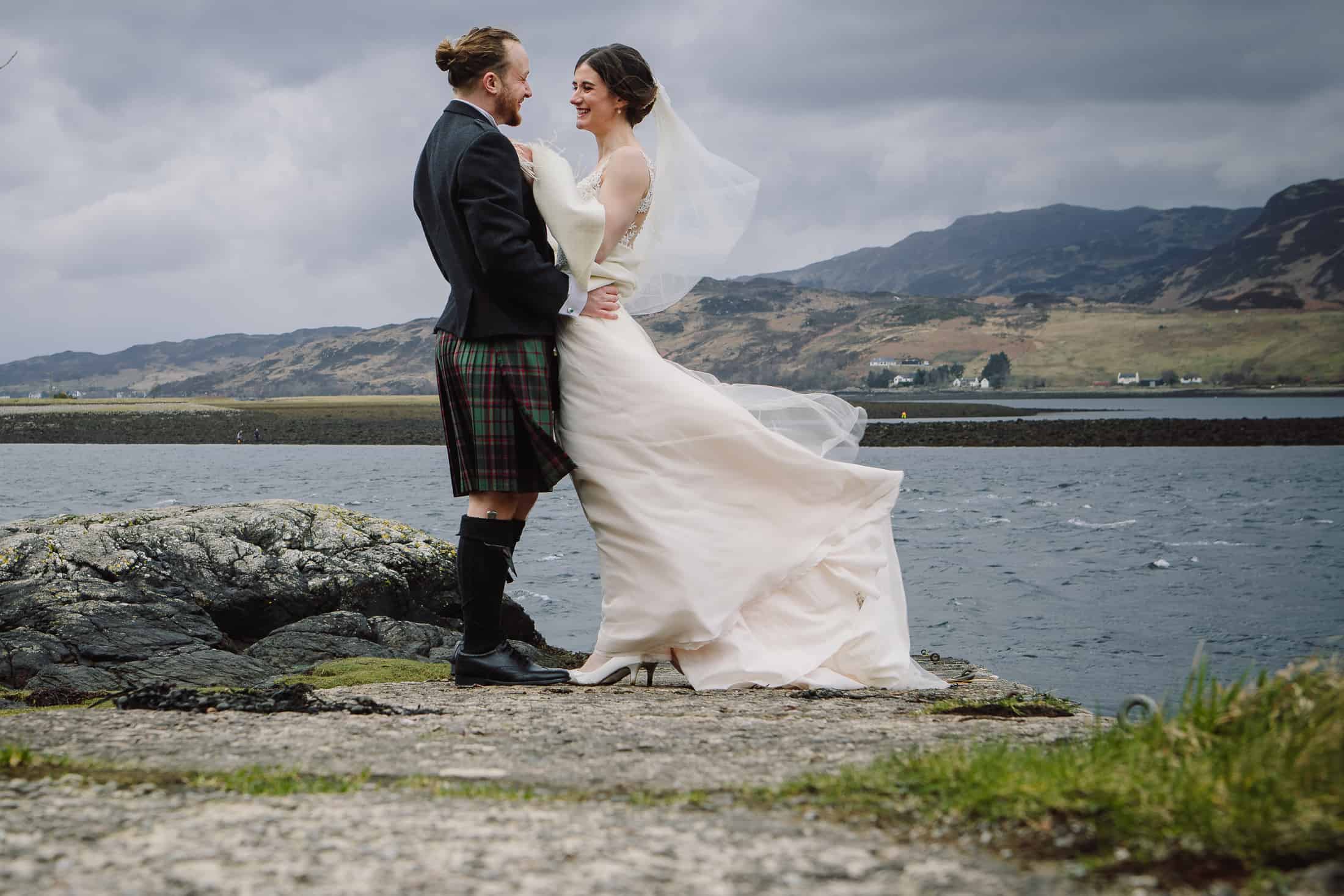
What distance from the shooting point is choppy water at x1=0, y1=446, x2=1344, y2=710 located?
17.2 meters

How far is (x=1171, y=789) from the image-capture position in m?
2.65

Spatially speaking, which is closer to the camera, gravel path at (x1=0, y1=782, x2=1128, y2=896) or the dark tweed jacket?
gravel path at (x1=0, y1=782, x2=1128, y2=896)

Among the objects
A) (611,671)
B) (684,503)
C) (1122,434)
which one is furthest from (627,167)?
(1122,434)

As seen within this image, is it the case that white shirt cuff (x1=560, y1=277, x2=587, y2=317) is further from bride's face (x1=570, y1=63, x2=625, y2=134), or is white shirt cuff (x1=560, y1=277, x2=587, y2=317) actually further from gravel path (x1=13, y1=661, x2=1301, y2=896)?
gravel path (x1=13, y1=661, x2=1301, y2=896)

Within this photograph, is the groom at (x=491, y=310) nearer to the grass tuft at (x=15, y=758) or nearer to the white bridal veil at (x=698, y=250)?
the white bridal veil at (x=698, y=250)

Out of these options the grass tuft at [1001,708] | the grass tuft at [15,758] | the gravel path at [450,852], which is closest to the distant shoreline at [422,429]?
the grass tuft at [1001,708]

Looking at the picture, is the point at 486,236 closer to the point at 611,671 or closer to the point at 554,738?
the point at 611,671

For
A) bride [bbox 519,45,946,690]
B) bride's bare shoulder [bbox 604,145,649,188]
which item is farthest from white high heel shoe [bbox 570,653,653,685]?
bride's bare shoulder [bbox 604,145,649,188]

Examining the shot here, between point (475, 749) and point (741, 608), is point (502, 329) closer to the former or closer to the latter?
point (741, 608)

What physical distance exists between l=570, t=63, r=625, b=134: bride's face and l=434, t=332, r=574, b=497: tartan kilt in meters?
1.23

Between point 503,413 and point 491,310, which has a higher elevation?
point 491,310

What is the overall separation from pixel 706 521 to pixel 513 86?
2.50m

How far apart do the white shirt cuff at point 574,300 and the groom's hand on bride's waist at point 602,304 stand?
0.08 meters

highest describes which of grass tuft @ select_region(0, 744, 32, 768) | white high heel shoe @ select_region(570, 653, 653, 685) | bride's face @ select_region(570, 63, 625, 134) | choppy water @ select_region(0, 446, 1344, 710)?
bride's face @ select_region(570, 63, 625, 134)
